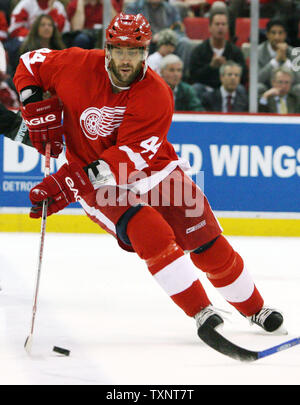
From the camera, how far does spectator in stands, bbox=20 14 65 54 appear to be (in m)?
5.48

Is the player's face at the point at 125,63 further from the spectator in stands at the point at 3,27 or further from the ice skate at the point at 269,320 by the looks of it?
the spectator in stands at the point at 3,27

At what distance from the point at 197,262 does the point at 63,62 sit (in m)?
0.86

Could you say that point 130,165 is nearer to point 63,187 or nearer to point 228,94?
point 63,187

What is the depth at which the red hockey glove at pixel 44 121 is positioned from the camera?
3.02m

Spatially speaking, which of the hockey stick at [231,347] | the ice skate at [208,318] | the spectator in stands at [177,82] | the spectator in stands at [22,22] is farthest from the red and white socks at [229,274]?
the spectator in stands at [22,22]

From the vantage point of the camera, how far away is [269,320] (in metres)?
3.11

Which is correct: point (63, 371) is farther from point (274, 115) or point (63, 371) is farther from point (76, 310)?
point (274, 115)

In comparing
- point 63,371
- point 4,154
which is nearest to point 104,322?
point 63,371

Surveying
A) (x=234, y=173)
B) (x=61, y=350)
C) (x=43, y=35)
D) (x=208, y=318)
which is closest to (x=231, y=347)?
(x=208, y=318)

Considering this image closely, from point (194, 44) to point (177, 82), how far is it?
1.00 feet

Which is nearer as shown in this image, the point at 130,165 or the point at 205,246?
the point at 130,165

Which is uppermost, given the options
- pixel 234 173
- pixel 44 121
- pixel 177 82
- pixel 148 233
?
pixel 44 121

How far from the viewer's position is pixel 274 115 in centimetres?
547

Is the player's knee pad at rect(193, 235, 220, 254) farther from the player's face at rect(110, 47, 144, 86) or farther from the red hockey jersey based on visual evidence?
the player's face at rect(110, 47, 144, 86)
